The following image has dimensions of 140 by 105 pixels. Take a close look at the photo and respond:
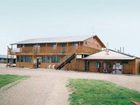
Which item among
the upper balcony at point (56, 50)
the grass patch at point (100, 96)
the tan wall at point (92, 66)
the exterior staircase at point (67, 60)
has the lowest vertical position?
the grass patch at point (100, 96)

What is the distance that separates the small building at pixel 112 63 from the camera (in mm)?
41022

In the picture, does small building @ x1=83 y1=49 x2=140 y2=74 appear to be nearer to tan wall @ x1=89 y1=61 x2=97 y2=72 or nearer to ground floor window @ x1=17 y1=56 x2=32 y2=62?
tan wall @ x1=89 y1=61 x2=97 y2=72

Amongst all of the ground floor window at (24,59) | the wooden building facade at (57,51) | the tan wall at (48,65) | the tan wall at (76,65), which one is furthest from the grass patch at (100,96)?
the ground floor window at (24,59)

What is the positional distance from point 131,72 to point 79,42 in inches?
472

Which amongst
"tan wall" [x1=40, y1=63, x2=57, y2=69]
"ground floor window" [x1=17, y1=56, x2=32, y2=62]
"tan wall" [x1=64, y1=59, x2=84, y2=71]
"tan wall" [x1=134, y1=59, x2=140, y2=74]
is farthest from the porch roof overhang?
"ground floor window" [x1=17, y1=56, x2=32, y2=62]

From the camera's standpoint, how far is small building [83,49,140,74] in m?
41.0

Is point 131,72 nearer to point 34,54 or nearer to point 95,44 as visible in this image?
point 95,44

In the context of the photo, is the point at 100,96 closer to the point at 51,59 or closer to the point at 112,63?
the point at 112,63

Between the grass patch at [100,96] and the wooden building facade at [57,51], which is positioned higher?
the wooden building facade at [57,51]

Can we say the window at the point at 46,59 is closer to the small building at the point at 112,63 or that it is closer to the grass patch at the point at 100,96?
the small building at the point at 112,63

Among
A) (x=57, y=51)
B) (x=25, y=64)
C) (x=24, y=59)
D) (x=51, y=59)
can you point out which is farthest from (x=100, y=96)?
(x=24, y=59)

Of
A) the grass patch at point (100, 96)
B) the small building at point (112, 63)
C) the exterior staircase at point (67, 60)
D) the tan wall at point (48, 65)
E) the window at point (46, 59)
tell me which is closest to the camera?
the grass patch at point (100, 96)

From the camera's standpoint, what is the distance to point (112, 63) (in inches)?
1706

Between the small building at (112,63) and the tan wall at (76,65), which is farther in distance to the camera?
the tan wall at (76,65)
